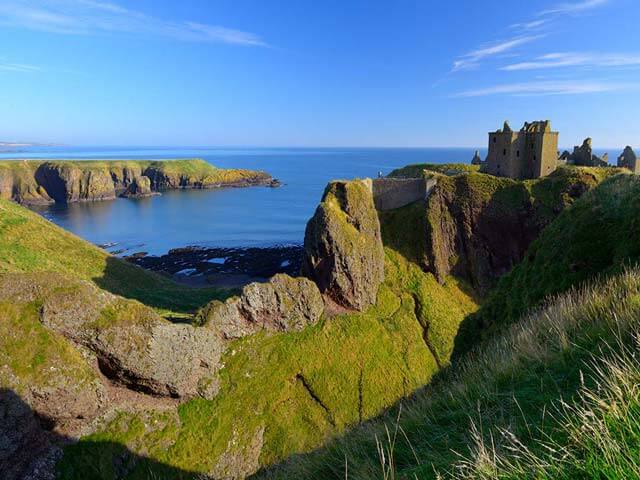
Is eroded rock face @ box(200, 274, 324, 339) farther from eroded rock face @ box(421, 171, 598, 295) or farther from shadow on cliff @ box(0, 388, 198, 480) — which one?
eroded rock face @ box(421, 171, 598, 295)

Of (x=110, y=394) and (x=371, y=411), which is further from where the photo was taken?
(x=371, y=411)

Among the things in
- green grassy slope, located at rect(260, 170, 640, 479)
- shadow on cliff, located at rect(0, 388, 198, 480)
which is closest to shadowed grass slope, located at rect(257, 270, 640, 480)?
green grassy slope, located at rect(260, 170, 640, 479)

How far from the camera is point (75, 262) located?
43.5 metres

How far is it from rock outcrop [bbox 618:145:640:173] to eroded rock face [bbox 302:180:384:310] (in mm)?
37995

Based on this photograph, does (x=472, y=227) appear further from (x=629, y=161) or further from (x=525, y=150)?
(x=629, y=161)

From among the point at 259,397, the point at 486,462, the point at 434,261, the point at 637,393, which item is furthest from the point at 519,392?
the point at 434,261

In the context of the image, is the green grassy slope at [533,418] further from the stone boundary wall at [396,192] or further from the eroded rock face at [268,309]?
the stone boundary wall at [396,192]

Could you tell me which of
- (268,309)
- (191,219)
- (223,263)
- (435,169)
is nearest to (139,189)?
(191,219)

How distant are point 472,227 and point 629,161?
80.1ft

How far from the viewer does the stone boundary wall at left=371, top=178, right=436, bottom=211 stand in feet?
173

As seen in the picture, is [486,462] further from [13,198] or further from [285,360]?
[13,198]

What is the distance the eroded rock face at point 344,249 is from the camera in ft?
127

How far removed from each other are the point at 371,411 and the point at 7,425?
23.5 m

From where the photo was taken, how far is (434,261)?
49000mm
